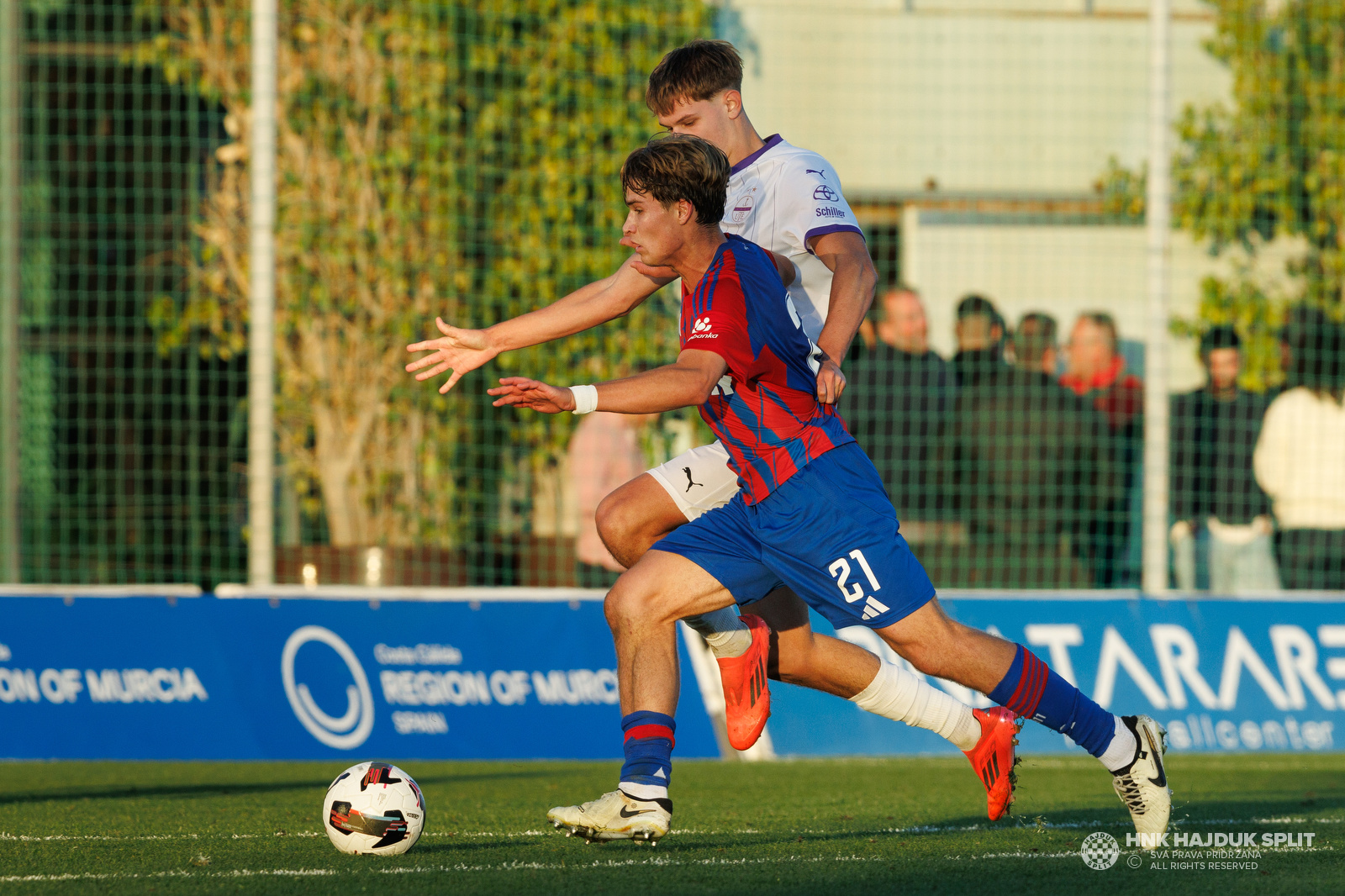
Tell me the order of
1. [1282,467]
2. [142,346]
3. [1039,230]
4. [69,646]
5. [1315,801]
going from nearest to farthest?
[1315,801]
[69,646]
[1282,467]
[142,346]
[1039,230]

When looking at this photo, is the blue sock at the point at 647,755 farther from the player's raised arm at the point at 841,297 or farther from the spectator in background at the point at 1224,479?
the spectator in background at the point at 1224,479

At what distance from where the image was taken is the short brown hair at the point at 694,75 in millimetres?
4730

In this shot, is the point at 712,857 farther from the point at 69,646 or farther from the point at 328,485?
the point at 328,485

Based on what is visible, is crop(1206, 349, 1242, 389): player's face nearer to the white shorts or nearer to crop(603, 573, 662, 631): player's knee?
the white shorts

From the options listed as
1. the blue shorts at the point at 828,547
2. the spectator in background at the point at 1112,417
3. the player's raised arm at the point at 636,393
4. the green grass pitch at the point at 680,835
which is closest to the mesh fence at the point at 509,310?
the spectator in background at the point at 1112,417

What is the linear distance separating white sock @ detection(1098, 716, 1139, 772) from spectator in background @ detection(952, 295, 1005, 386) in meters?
4.69

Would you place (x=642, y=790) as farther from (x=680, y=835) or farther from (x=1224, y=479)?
(x=1224, y=479)

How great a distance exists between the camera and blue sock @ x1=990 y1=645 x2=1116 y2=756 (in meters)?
4.12

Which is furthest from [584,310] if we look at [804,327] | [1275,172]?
[1275,172]

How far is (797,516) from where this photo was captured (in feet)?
13.4

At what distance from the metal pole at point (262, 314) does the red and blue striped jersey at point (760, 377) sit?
4.60 metres

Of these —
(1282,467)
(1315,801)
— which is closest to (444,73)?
(1282,467)

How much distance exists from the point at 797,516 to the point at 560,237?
5.59 meters

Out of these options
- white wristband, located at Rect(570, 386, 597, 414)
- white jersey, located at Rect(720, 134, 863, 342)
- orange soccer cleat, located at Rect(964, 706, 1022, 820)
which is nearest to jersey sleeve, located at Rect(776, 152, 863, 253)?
white jersey, located at Rect(720, 134, 863, 342)
